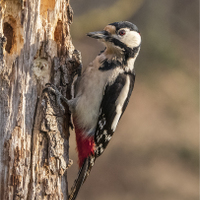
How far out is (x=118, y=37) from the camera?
2.85 meters

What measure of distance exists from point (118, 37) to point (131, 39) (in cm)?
11

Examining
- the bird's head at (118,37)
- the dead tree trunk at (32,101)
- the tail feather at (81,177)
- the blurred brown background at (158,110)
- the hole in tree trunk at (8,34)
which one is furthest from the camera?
the blurred brown background at (158,110)

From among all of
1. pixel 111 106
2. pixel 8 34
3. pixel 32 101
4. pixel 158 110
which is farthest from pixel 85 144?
pixel 158 110

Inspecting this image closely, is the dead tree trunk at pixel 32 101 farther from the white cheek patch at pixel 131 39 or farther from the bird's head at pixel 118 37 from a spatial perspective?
the white cheek patch at pixel 131 39

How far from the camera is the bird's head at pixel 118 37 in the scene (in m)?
2.83

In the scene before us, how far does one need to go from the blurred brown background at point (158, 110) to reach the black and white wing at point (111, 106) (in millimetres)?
Result: 3571

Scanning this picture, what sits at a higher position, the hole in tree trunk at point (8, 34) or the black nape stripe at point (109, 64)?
the hole in tree trunk at point (8, 34)

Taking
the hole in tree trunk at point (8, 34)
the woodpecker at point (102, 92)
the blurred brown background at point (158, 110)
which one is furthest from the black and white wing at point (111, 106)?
the blurred brown background at point (158, 110)

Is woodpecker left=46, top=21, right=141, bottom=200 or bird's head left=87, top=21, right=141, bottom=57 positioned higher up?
bird's head left=87, top=21, right=141, bottom=57

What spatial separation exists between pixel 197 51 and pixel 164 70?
37.0 inches

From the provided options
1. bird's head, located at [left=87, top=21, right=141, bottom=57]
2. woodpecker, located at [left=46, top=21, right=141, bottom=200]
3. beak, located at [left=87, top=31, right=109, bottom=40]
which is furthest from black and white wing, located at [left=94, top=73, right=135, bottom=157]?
beak, located at [left=87, top=31, right=109, bottom=40]

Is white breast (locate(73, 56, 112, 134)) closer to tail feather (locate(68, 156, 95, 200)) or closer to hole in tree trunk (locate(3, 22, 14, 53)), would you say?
tail feather (locate(68, 156, 95, 200))

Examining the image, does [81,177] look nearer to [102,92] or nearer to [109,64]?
[102,92]

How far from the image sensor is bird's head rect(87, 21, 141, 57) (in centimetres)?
283
